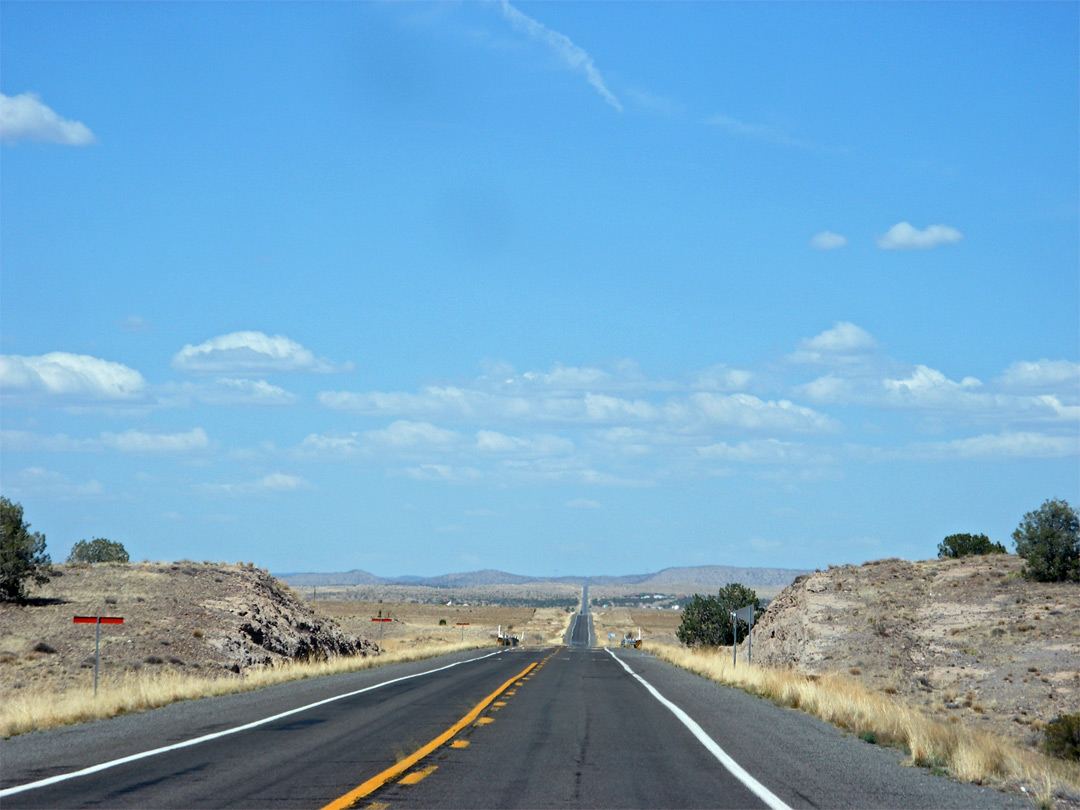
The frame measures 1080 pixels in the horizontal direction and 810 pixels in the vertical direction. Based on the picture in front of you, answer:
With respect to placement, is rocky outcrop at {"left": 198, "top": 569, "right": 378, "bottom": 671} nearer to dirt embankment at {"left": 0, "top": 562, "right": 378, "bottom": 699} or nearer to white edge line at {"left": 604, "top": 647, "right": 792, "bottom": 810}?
dirt embankment at {"left": 0, "top": 562, "right": 378, "bottom": 699}

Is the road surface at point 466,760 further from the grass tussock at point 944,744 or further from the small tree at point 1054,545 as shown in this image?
the small tree at point 1054,545

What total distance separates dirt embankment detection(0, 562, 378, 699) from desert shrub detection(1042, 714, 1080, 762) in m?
24.4

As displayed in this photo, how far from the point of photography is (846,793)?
31.7 feet

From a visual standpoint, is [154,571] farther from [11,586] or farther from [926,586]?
[926,586]

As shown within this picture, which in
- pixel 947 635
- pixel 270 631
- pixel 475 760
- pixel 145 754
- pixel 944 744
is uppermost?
pixel 947 635

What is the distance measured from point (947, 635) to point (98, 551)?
211 ft

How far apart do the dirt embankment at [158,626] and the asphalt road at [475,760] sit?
1306 centimetres

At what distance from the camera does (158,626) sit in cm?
3438

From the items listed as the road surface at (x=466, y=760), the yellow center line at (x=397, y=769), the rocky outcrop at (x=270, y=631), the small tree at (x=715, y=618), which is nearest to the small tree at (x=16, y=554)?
the rocky outcrop at (x=270, y=631)

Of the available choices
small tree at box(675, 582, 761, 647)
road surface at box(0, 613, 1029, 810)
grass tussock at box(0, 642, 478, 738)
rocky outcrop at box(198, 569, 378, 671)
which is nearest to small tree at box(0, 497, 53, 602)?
rocky outcrop at box(198, 569, 378, 671)

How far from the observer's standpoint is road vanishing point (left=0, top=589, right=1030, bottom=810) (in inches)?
356

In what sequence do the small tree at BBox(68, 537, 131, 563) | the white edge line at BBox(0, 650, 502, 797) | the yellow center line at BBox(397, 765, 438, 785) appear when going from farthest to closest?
the small tree at BBox(68, 537, 131, 563), the yellow center line at BBox(397, 765, 438, 785), the white edge line at BBox(0, 650, 502, 797)

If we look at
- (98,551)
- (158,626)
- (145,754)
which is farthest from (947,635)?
(98,551)

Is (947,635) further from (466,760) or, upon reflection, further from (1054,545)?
(466,760)
